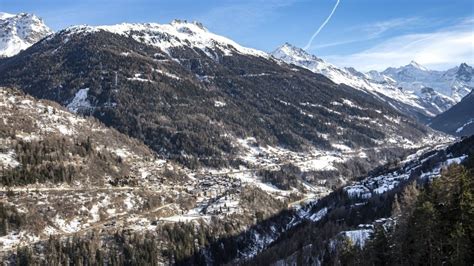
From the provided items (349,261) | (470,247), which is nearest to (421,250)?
(470,247)

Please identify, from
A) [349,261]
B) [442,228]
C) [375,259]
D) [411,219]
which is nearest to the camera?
[442,228]

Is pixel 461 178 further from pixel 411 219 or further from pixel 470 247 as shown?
pixel 411 219

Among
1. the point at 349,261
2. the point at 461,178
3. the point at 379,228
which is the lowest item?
the point at 349,261

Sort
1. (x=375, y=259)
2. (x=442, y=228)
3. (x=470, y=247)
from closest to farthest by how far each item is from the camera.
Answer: (x=470, y=247)
(x=442, y=228)
(x=375, y=259)

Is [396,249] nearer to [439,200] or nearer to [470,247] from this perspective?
[439,200]

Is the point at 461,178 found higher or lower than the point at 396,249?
higher

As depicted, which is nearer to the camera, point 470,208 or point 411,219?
point 470,208

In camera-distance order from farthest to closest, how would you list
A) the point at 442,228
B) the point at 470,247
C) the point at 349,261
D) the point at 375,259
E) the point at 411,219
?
the point at 349,261
the point at 375,259
the point at 411,219
the point at 442,228
the point at 470,247

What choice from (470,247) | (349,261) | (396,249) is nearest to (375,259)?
(396,249)

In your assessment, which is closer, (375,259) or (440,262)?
(440,262)

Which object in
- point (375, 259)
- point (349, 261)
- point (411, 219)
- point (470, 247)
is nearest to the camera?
point (470, 247)
